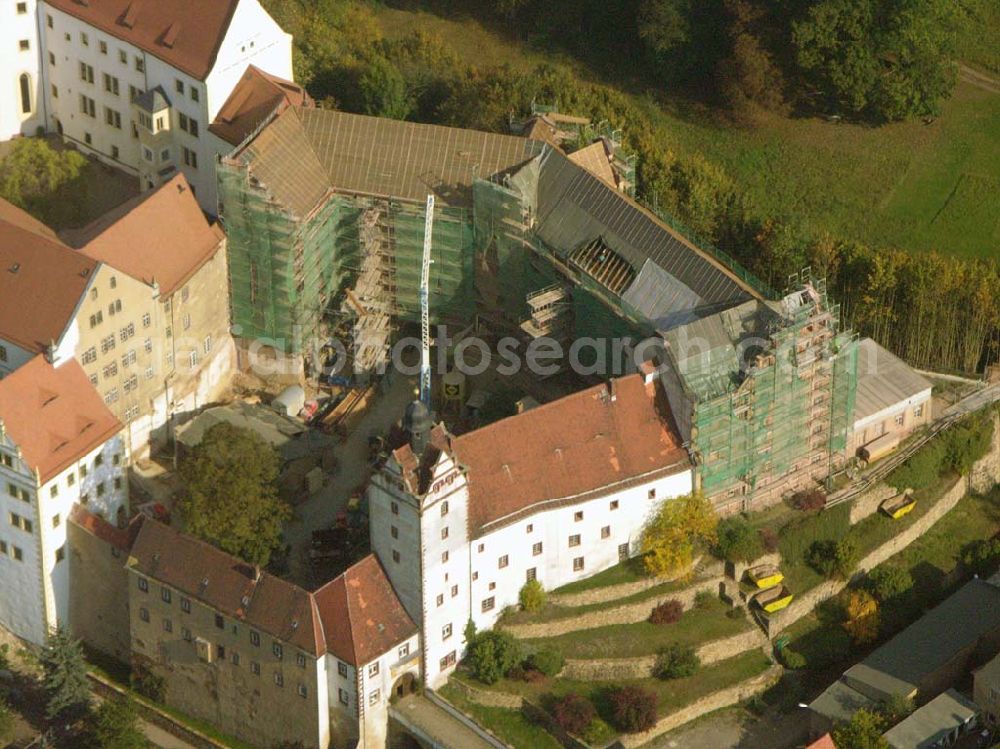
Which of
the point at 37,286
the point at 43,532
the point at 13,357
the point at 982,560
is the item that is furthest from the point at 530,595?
the point at 37,286

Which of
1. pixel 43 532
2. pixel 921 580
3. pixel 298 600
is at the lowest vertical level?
pixel 921 580

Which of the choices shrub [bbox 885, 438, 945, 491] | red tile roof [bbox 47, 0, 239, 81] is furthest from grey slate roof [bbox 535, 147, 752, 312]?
red tile roof [bbox 47, 0, 239, 81]

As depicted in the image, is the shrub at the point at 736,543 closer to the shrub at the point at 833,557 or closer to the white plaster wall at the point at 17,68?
the shrub at the point at 833,557

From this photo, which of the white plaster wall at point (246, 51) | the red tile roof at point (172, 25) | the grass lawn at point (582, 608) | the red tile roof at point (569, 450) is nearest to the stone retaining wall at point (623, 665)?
the grass lawn at point (582, 608)

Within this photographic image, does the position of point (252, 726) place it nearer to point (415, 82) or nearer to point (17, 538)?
point (17, 538)

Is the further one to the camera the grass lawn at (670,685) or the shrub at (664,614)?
the shrub at (664,614)

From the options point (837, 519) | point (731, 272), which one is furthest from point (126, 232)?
point (837, 519)

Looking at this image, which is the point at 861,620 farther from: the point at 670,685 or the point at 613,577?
the point at 613,577
